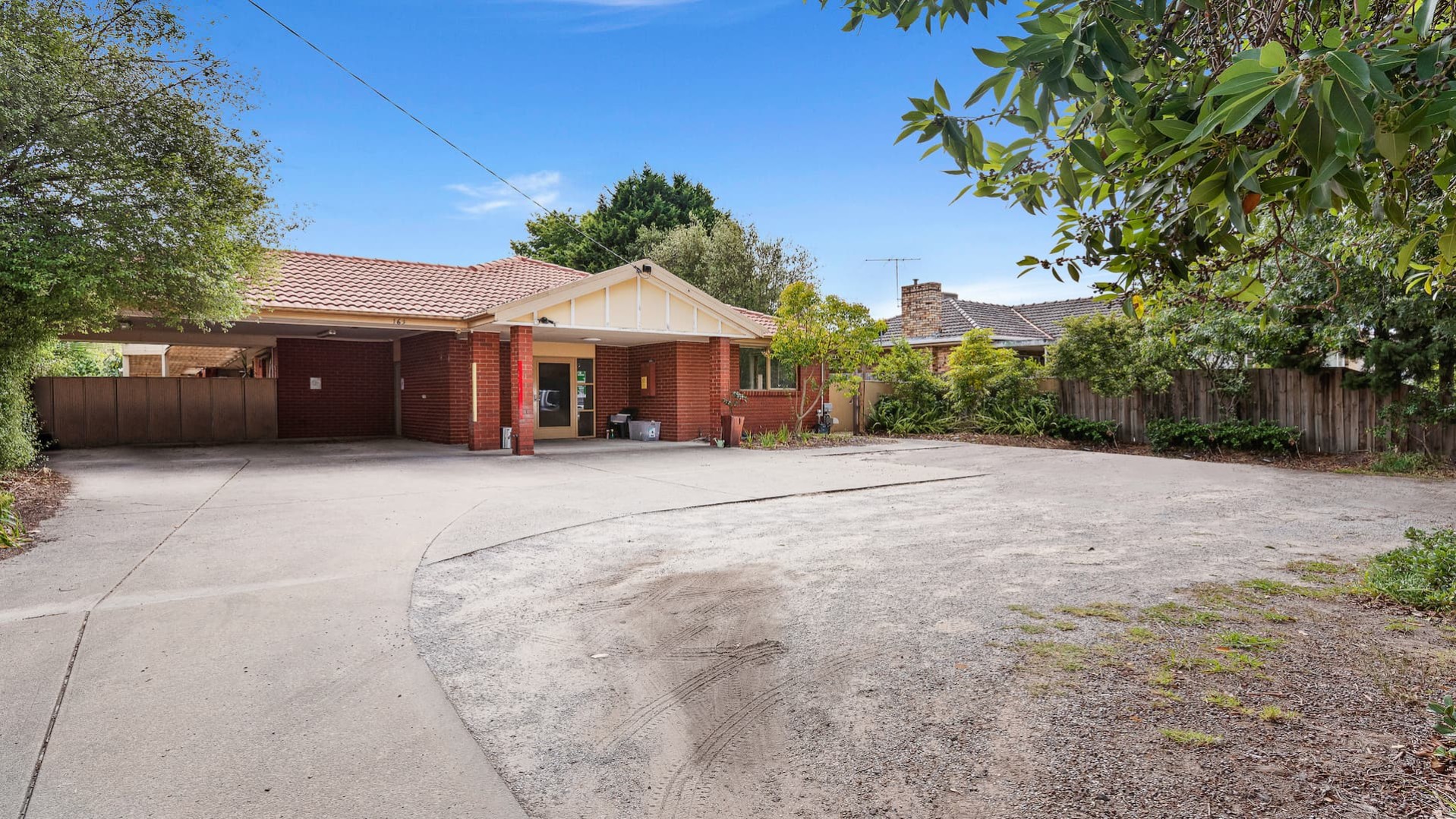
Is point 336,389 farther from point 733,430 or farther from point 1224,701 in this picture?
point 1224,701

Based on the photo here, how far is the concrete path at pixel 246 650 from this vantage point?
2.67 m

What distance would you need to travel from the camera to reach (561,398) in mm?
19219

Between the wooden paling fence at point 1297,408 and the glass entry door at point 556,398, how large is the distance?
42.9ft

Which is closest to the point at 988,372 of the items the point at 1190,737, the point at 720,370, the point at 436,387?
the point at 720,370

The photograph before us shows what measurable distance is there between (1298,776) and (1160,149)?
7.35 ft

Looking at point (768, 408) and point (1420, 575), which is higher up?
point (768, 408)

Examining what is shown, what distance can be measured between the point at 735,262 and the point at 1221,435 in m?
20.0

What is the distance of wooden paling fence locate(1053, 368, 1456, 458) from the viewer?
12.9 metres

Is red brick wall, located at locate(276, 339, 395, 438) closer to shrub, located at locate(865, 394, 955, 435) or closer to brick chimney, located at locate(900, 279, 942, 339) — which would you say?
shrub, located at locate(865, 394, 955, 435)

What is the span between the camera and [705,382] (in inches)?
740

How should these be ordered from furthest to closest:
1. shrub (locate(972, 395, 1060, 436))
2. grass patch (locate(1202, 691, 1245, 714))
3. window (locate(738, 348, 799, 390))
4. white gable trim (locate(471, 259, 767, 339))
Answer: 1. window (locate(738, 348, 799, 390))
2. shrub (locate(972, 395, 1060, 436))
3. white gable trim (locate(471, 259, 767, 339))
4. grass patch (locate(1202, 691, 1245, 714))

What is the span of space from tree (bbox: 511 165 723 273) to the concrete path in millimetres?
26040

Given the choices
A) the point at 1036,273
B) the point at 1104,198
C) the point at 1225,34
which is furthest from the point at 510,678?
the point at 1225,34

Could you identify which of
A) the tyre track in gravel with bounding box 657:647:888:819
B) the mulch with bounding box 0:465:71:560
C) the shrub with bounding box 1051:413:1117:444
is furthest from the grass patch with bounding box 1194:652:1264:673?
the shrub with bounding box 1051:413:1117:444
